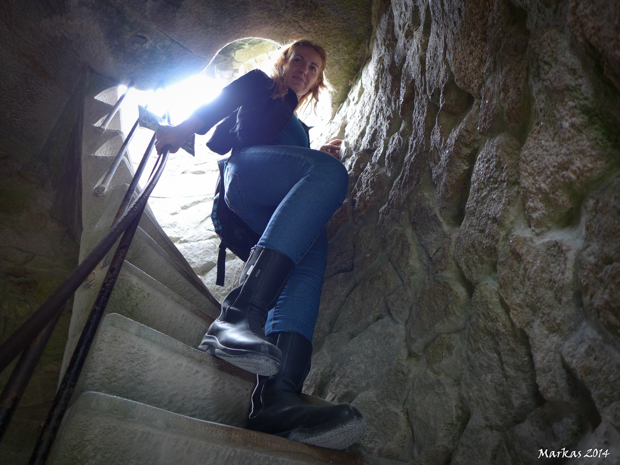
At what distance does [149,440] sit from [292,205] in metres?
0.68

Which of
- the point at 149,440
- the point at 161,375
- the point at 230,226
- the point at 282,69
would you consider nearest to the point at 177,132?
the point at 230,226

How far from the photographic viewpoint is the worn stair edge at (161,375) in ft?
2.79

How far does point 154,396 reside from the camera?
90cm

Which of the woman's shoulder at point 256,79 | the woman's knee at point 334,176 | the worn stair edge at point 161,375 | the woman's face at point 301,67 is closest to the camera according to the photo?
the worn stair edge at point 161,375

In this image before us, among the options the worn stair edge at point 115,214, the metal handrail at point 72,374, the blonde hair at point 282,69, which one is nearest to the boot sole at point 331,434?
the metal handrail at point 72,374

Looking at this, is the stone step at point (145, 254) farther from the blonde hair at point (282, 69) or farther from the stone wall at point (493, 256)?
the blonde hair at point (282, 69)

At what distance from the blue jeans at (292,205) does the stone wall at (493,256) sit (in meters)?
0.25

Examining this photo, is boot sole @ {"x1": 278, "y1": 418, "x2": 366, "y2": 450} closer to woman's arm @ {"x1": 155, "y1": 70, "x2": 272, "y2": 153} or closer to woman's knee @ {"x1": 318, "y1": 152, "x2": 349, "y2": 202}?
woman's knee @ {"x1": 318, "y1": 152, "x2": 349, "y2": 202}

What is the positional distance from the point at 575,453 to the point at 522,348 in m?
0.20

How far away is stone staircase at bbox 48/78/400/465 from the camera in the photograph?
684 millimetres

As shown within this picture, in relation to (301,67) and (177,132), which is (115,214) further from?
(301,67)

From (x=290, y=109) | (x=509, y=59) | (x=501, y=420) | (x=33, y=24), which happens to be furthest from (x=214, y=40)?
(x=501, y=420)

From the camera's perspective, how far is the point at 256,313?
1.02 metres

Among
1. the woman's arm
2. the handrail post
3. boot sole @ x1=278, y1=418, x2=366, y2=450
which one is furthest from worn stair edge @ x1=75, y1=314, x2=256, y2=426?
the woman's arm
